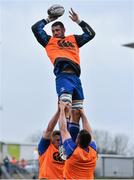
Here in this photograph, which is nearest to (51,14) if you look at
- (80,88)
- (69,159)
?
(80,88)

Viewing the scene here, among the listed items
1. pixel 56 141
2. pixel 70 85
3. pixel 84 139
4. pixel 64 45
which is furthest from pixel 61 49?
pixel 56 141

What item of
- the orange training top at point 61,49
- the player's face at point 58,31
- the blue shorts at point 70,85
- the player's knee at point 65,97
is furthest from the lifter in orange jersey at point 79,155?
the player's face at point 58,31

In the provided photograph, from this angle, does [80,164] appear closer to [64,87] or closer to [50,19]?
[64,87]

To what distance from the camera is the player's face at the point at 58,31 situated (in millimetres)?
10797

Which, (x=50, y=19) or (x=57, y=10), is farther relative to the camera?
(x=50, y=19)

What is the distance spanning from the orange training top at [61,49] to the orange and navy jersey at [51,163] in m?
1.72

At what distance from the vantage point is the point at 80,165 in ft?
31.8

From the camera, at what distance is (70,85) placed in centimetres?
1052

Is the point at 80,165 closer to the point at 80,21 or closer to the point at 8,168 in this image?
the point at 80,21

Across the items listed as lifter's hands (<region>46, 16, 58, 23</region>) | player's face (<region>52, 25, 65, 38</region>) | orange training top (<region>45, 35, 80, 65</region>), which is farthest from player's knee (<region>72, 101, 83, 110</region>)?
lifter's hands (<region>46, 16, 58, 23</region>)

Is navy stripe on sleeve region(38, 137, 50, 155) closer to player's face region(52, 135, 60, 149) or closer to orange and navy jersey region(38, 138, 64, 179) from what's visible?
orange and navy jersey region(38, 138, 64, 179)

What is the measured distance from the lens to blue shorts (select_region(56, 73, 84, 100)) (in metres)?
10.5

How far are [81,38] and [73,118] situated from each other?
4.23ft

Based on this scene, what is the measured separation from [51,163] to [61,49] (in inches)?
85.4
